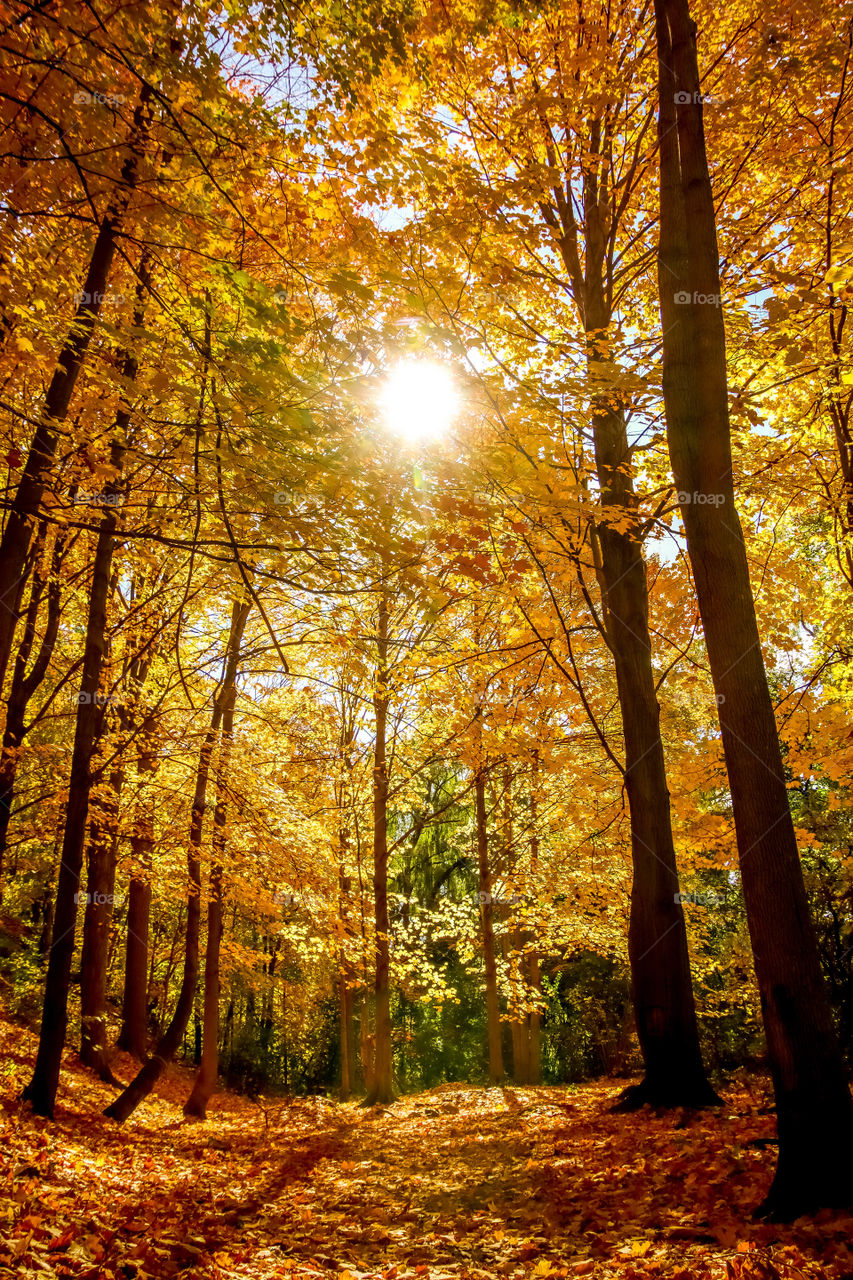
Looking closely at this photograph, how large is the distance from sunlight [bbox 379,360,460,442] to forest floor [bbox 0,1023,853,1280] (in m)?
4.61

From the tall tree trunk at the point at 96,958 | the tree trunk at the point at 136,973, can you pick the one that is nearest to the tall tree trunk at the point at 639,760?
the tall tree trunk at the point at 96,958

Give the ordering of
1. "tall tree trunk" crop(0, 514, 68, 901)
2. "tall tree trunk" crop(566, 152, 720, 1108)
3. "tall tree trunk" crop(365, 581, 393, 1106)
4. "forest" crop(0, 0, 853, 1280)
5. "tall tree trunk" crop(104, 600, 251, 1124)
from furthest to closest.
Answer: "tall tree trunk" crop(365, 581, 393, 1106)
"tall tree trunk" crop(104, 600, 251, 1124)
"tall tree trunk" crop(0, 514, 68, 901)
"tall tree trunk" crop(566, 152, 720, 1108)
"forest" crop(0, 0, 853, 1280)

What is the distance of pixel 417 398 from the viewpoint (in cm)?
473

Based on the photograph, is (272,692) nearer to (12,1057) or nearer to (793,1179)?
(12,1057)

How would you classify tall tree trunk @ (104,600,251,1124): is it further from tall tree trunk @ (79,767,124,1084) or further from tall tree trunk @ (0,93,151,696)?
tall tree trunk @ (0,93,151,696)

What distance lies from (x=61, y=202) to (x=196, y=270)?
1168 millimetres

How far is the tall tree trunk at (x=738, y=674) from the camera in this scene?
3.44m

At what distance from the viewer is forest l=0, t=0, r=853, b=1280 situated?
3.74 metres

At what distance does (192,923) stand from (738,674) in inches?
351

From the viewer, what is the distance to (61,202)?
4945 millimetres

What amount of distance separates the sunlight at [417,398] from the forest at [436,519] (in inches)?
1.6

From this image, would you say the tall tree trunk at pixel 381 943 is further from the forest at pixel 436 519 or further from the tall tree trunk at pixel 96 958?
the tall tree trunk at pixel 96 958

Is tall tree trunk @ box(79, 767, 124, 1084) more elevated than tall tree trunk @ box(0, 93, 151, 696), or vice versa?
tall tree trunk @ box(0, 93, 151, 696)

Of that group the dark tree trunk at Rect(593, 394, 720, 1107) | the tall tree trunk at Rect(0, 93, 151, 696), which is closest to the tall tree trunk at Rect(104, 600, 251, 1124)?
the tall tree trunk at Rect(0, 93, 151, 696)
